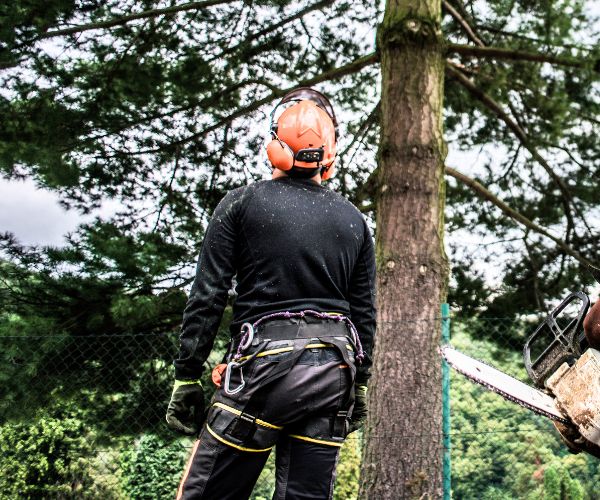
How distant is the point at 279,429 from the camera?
80.1 inches

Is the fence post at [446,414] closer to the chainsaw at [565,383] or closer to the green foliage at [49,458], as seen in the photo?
the chainsaw at [565,383]

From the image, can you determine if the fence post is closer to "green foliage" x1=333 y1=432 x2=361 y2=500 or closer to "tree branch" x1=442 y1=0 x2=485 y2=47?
"green foliage" x1=333 y1=432 x2=361 y2=500

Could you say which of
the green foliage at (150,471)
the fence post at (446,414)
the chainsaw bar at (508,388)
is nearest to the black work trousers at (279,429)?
the chainsaw bar at (508,388)

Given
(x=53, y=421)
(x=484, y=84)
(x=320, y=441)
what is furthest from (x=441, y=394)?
(x=53, y=421)

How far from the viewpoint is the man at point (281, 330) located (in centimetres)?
199

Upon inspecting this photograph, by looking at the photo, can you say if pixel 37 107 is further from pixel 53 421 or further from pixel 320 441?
pixel 320 441

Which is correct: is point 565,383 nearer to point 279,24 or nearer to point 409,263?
point 409,263

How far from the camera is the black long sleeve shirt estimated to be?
6.97 feet

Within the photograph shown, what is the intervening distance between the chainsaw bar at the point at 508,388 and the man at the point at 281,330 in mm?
356

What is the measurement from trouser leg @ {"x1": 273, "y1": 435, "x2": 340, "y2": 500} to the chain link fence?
2027 mm

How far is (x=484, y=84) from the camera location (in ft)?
20.6

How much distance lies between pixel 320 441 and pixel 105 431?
400 centimetres

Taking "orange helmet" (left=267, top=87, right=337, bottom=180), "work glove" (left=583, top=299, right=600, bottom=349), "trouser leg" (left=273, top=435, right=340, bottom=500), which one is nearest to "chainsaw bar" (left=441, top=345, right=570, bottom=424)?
"work glove" (left=583, top=299, right=600, bottom=349)

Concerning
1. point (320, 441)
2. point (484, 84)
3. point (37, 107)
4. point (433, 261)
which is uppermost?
point (484, 84)
